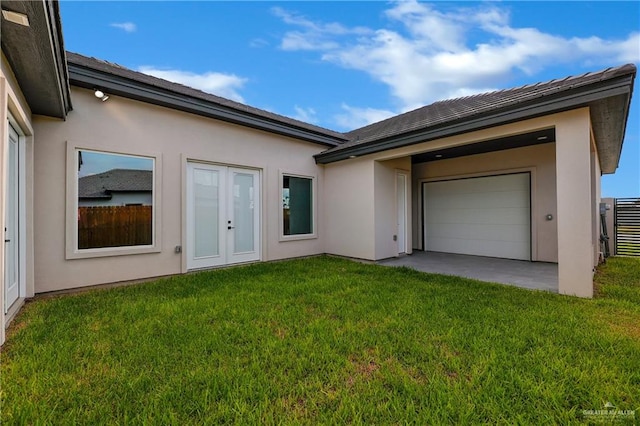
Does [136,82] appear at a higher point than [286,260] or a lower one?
higher

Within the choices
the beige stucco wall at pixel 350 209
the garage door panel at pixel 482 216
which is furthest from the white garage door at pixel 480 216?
the beige stucco wall at pixel 350 209

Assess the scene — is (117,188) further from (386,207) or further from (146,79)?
(386,207)

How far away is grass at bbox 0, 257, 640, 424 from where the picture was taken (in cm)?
194

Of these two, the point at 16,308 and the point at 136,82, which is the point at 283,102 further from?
the point at 16,308

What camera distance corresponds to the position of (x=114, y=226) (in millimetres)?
5289

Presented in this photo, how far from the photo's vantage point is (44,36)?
2.82m

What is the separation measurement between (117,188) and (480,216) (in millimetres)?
9471

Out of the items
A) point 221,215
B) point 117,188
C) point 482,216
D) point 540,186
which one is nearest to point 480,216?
point 482,216

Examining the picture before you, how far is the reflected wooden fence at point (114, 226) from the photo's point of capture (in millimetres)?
5000

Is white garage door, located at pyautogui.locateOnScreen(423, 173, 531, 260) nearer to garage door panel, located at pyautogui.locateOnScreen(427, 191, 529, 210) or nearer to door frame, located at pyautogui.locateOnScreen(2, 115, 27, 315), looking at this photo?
garage door panel, located at pyautogui.locateOnScreen(427, 191, 529, 210)

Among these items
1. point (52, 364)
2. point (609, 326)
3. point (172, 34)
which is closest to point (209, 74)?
point (172, 34)

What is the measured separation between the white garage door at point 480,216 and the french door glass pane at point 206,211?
7059 millimetres

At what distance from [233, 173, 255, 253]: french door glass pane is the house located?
35 mm

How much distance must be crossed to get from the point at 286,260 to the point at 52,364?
5409 mm
